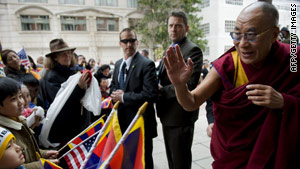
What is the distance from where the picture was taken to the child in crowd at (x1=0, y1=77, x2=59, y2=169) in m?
1.32

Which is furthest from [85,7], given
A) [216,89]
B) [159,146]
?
[216,89]

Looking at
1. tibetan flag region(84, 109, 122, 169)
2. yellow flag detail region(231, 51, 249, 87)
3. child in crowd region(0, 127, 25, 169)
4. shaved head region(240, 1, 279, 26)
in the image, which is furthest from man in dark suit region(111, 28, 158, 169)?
shaved head region(240, 1, 279, 26)

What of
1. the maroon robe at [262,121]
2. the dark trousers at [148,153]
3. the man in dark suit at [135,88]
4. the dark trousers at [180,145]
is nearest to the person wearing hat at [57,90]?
the man in dark suit at [135,88]

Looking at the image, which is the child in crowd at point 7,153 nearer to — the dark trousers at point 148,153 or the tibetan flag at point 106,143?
the tibetan flag at point 106,143

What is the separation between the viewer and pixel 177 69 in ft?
4.11

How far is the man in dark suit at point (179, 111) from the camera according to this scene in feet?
7.18

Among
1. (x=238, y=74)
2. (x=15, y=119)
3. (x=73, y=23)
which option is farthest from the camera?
(x=73, y=23)

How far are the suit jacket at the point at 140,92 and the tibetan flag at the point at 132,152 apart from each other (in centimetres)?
108

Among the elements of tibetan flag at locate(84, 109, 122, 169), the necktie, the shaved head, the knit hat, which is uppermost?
the shaved head

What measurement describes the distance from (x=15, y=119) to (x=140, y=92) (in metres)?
1.27

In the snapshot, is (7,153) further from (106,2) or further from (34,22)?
(106,2)

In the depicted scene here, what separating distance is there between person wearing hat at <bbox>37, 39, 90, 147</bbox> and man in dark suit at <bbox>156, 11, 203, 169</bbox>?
0.91 m

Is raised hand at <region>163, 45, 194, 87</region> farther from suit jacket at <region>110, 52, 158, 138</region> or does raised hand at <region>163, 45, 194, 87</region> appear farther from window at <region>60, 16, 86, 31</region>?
window at <region>60, 16, 86, 31</region>

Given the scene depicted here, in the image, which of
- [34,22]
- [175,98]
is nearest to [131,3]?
[34,22]
